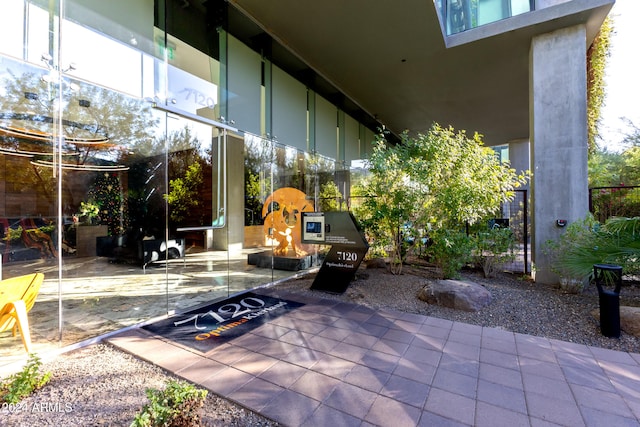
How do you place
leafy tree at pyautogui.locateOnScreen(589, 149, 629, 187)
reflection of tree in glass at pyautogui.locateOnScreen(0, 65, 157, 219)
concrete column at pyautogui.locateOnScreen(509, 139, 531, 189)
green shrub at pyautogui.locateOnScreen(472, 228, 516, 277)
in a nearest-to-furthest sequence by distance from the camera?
reflection of tree in glass at pyautogui.locateOnScreen(0, 65, 157, 219) < green shrub at pyautogui.locateOnScreen(472, 228, 516, 277) < leafy tree at pyautogui.locateOnScreen(589, 149, 629, 187) < concrete column at pyautogui.locateOnScreen(509, 139, 531, 189)

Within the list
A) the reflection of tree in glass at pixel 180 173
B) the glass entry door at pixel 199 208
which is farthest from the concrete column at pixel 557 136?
the reflection of tree in glass at pixel 180 173

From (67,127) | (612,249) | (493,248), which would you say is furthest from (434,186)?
(67,127)

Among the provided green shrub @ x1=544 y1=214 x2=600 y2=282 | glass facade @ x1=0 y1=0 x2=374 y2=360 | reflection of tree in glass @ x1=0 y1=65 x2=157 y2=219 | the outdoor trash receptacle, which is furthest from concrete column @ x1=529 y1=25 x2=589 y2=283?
reflection of tree in glass @ x1=0 y1=65 x2=157 y2=219

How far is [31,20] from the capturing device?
3.11 m

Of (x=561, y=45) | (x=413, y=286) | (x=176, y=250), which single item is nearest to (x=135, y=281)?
(x=176, y=250)

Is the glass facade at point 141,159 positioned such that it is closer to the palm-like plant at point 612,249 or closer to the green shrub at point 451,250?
the green shrub at point 451,250

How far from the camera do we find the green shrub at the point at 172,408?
5.14ft

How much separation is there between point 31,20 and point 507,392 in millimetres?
5809

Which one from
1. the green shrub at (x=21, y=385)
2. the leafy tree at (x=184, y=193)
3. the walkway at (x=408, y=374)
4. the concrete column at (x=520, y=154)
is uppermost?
the concrete column at (x=520, y=154)

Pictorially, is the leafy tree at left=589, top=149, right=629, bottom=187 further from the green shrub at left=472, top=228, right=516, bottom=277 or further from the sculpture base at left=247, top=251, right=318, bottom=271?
the sculpture base at left=247, top=251, right=318, bottom=271

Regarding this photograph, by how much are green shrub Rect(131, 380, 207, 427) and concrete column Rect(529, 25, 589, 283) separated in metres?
6.15

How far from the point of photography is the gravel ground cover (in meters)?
1.93

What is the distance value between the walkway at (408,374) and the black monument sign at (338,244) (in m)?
1.36

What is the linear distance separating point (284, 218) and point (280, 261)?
1.01m
